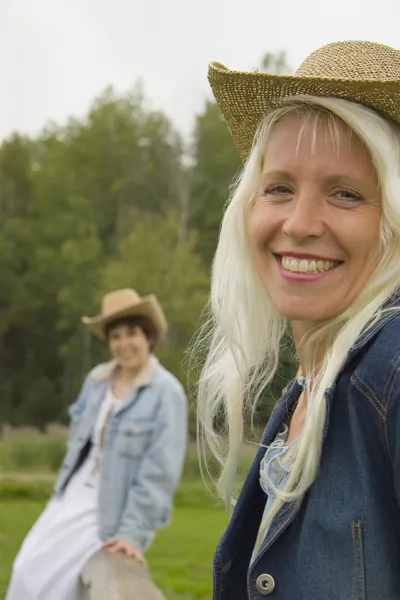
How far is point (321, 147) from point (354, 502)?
0.67m

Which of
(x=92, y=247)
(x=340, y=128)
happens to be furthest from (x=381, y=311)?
(x=92, y=247)

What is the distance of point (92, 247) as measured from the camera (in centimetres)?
2816

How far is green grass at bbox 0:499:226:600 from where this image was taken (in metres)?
8.47

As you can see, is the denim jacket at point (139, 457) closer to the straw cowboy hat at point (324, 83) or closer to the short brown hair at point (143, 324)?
the short brown hair at point (143, 324)

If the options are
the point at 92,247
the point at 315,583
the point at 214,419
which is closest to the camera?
the point at 315,583

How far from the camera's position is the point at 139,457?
19.2ft

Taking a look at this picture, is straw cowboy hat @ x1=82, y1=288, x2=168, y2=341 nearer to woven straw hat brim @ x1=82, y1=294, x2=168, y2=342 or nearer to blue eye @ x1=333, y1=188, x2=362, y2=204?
woven straw hat brim @ x1=82, y1=294, x2=168, y2=342

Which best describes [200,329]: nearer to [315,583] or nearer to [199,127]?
[315,583]

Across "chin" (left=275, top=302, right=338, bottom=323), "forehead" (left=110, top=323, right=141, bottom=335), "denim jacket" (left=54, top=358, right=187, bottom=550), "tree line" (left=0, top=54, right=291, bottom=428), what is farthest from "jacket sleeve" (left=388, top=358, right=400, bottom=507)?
"tree line" (left=0, top=54, right=291, bottom=428)

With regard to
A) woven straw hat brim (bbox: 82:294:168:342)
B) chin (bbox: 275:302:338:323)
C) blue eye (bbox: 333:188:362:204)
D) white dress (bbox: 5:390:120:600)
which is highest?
blue eye (bbox: 333:188:362:204)

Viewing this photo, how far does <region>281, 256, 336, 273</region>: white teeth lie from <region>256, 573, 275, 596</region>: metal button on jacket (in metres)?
0.57

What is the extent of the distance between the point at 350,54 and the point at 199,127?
28.0 meters

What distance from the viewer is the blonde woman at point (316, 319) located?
1.62m

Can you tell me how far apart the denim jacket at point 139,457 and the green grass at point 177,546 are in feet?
7.54
